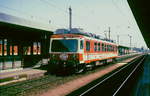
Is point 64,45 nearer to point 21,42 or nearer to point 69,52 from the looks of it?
point 69,52

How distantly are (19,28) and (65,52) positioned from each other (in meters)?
5.32

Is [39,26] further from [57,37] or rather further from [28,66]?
[28,66]

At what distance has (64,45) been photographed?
603 inches

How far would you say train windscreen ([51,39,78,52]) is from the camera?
15.0 meters

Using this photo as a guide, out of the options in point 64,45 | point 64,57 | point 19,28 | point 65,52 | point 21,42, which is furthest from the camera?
point 21,42

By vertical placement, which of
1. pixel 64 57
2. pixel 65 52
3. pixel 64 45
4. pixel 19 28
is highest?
pixel 19 28

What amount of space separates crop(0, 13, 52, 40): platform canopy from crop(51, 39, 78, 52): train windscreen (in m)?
2.82

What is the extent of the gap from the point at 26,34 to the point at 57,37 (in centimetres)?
597

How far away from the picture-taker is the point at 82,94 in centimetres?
938

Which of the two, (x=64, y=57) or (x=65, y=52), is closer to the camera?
(x=64, y=57)

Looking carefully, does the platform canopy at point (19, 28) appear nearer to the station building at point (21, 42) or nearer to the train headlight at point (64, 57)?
the station building at point (21, 42)

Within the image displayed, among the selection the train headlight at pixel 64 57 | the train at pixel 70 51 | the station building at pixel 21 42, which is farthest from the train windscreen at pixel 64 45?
the station building at pixel 21 42

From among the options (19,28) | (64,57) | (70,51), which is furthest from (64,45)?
(19,28)

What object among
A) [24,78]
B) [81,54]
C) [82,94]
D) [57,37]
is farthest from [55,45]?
[82,94]
